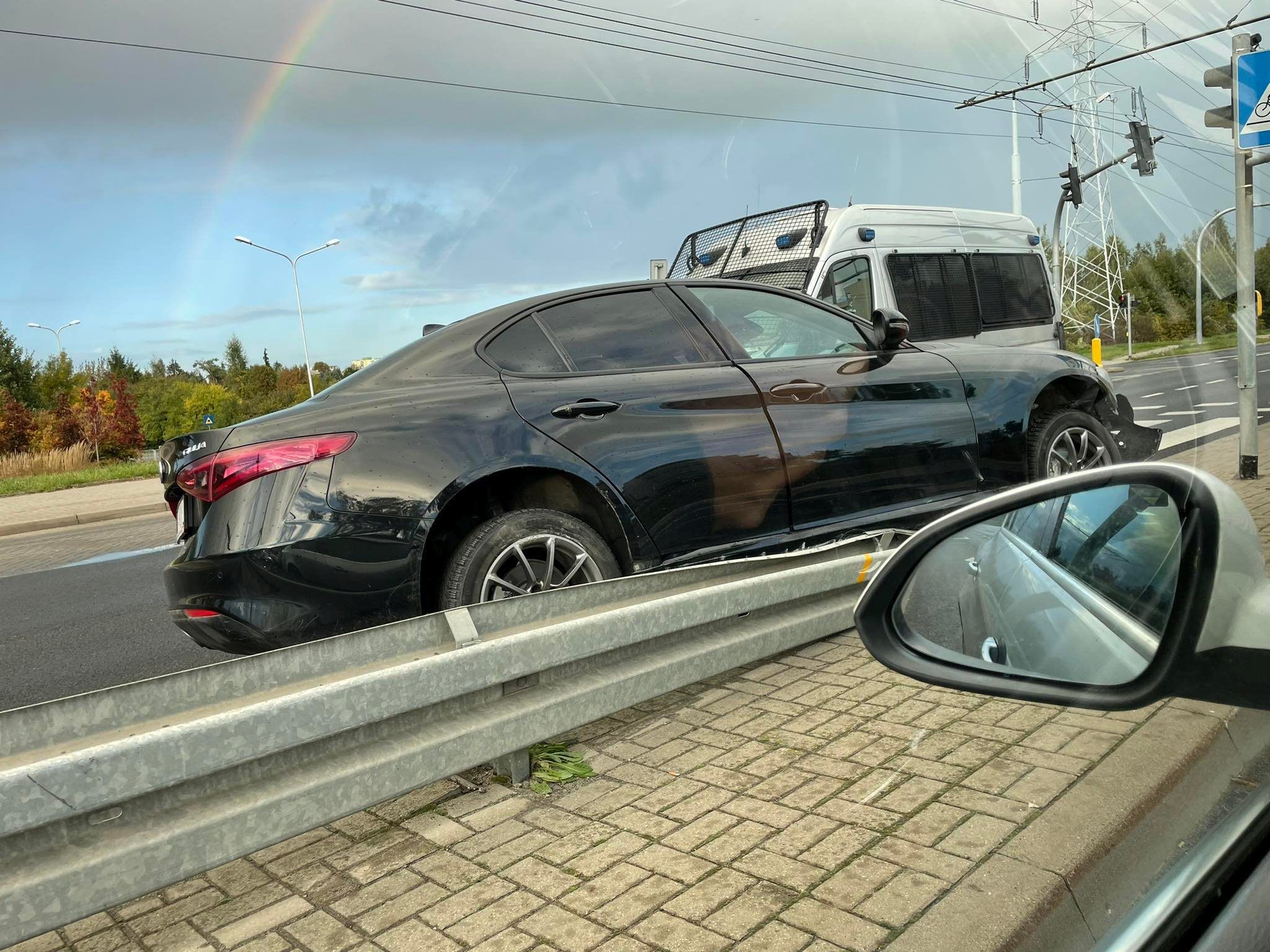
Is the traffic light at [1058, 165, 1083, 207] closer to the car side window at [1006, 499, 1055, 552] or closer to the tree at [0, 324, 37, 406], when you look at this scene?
the car side window at [1006, 499, 1055, 552]

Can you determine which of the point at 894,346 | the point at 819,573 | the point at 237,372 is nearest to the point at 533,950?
the point at 819,573

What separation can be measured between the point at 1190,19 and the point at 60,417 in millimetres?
37734

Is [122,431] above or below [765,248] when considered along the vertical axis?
below

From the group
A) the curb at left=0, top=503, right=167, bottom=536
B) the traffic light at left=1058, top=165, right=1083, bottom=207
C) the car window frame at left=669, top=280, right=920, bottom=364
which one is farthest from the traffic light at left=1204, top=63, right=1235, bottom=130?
the curb at left=0, top=503, right=167, bottom=536

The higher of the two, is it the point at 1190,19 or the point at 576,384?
the point at 1190,19

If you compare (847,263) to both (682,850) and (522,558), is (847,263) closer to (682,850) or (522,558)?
(522,558)

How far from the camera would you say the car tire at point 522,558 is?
3.61 m

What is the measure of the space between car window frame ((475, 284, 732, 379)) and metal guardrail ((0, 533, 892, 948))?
92 centimetres

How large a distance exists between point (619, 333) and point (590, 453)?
69 cm

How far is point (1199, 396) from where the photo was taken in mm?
1511

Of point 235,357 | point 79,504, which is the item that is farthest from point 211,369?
point 79,504

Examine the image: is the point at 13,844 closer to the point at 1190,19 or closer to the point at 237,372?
the point at 1190,19

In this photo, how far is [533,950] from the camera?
2.24 m

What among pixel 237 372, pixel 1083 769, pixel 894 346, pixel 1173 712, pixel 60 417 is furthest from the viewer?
pixel 237 372
